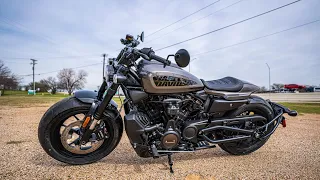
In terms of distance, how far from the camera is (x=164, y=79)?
112 inches

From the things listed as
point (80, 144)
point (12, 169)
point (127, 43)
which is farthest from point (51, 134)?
point (127, 43)

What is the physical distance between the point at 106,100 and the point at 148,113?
2.12ft

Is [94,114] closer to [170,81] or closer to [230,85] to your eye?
[170,81]

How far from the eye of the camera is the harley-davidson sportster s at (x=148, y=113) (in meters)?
2.88

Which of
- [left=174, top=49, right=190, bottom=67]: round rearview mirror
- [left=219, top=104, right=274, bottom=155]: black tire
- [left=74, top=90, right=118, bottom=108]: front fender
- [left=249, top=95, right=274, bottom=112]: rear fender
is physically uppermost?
[left=174, top=49, right=190, bottom=67]: round rearview mirror

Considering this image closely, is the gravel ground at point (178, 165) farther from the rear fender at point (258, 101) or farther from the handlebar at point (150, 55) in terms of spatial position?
the handlebar at point (150, 55)

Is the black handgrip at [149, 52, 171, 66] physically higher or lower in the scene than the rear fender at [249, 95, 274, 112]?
higher

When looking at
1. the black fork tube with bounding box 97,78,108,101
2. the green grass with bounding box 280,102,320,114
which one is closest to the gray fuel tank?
the black fork tube with bounding box 97,78,108,101

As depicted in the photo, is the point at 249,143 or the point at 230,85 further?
the point at 249,143

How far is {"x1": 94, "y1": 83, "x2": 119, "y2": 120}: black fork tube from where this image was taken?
2883 millimetres

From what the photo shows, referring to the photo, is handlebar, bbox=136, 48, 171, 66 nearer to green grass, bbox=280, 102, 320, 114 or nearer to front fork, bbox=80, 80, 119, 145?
front fork, bbox=80, 80, 119, 145

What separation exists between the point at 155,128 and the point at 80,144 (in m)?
1.17

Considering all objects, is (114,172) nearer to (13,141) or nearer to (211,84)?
(211,84)

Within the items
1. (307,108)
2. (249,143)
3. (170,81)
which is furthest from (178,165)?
(307,108)
